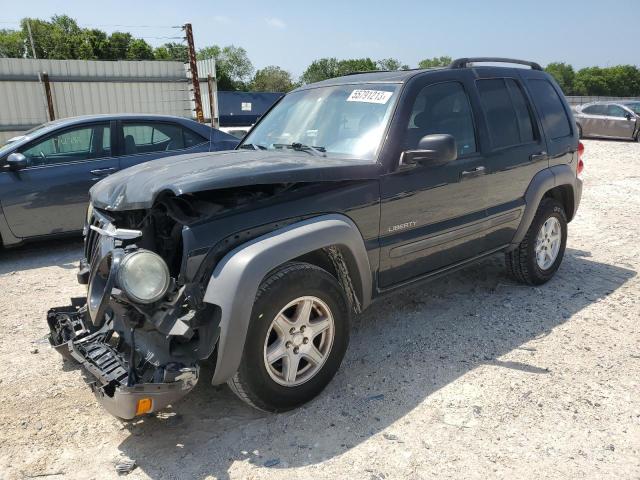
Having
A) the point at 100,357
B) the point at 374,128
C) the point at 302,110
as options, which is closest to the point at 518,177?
the point at 374,128

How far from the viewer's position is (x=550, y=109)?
16.1 ft

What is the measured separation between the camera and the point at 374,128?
3584 mm

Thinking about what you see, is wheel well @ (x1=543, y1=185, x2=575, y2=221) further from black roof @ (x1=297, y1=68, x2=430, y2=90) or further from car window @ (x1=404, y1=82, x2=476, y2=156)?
black roof @ (x1=297, y1=68, x2=430, y2=90)

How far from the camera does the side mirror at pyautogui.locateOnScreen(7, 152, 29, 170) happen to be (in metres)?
5.69

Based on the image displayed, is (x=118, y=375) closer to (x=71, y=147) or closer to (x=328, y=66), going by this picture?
(x=71, y=147)

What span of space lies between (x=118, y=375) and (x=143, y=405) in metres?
0.23

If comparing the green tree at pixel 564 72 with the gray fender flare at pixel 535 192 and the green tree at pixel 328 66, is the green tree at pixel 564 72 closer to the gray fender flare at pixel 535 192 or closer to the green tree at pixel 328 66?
the green tree at pixel 328 66

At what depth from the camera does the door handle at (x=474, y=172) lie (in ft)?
12.8

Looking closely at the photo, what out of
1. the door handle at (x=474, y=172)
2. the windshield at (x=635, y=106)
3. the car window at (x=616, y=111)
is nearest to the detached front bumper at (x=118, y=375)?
the door handle at (x=474, y=172)

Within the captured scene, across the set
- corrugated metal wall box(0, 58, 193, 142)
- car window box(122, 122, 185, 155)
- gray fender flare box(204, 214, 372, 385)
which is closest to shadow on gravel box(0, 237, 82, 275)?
car window box(122, 122, 185, 155)

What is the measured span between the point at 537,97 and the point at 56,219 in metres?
5.25

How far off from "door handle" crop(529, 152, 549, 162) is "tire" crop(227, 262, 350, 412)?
8.02 feet

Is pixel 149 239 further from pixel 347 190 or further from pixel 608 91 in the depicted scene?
pixel 608 91

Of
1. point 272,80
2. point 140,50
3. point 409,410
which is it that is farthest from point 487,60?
point 272,80
